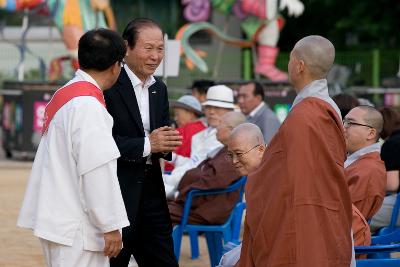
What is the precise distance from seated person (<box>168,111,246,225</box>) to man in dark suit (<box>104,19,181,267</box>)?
2.34 metres

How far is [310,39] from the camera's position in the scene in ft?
17.7

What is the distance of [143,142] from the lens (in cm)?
595

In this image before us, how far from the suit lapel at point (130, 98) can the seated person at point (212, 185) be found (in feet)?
8.13

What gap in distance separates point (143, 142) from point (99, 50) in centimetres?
81

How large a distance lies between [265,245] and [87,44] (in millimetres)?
1284

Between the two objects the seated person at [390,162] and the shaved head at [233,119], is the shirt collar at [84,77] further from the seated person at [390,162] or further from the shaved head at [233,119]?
the seated person at [390,162]

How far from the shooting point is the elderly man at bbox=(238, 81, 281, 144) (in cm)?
1163

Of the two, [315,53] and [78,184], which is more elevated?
[315,53]

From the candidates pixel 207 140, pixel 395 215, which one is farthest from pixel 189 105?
pixel 395 215

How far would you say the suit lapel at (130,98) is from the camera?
6059mm

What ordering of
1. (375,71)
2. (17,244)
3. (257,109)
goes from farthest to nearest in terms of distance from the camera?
(375,71)
(257,109)
(17,244)

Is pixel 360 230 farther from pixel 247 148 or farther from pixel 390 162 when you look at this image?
pixel 390 162

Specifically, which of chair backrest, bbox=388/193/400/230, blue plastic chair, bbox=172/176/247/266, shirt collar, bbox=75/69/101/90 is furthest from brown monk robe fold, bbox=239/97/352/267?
blue plastic chair, bbox=172/176/247/266

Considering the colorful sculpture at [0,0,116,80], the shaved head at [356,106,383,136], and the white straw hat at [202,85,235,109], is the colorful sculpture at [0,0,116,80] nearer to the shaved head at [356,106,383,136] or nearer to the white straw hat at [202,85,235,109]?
the white straw hat at [202,85,235,109]
